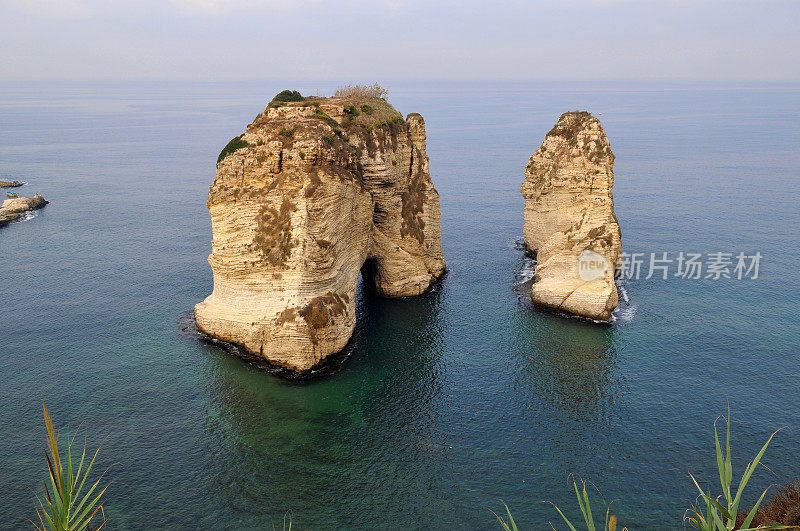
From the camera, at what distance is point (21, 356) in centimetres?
4331

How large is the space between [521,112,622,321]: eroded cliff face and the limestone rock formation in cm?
7135

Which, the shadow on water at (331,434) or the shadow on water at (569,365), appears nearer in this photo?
the shadow on water at (331,434)

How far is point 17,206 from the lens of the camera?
85.3m

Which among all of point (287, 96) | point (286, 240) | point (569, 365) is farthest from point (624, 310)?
point (287, 96)

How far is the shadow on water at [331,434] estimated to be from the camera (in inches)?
1181

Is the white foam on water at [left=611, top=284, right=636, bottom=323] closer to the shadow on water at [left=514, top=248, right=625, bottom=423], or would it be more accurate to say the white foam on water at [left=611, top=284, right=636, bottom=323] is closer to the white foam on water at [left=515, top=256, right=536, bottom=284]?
the shadow on water at [left=514, top=248, right=625, bottom=423]

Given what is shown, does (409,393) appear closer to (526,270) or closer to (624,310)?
(624,310)

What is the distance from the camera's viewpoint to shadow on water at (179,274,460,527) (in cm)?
3000

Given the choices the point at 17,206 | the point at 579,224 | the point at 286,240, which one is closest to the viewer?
the point at 286,240

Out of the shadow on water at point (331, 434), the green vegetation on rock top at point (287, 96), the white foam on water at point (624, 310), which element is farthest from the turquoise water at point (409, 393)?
the green vegetation on rock top at point (287, 96)

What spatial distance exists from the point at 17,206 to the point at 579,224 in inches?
3072

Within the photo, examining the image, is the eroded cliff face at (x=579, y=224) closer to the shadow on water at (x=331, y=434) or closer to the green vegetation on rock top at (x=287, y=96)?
the shadow on water at (x=331, y=434)

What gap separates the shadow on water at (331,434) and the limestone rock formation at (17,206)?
55054 mm

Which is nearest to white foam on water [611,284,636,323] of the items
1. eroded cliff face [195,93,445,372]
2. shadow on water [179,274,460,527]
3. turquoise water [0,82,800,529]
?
turquoise water [0,82,800,529]
